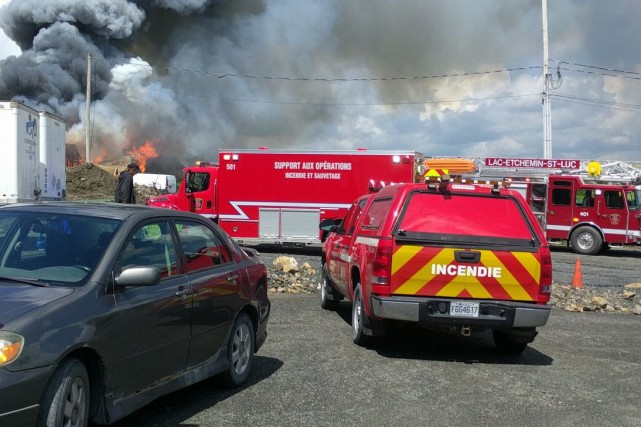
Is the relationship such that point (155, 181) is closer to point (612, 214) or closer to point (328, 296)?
point (612, 214)

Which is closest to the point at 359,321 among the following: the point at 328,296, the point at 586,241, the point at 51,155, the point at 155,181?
the point at 328,296

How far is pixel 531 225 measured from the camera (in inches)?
272

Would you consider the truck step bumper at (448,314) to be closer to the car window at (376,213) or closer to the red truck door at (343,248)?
the car window at (376,213)

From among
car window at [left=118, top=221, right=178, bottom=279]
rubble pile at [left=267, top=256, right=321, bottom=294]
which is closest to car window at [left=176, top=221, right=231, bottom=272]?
car window at [left=118, top=221, right=178, bottom=279]

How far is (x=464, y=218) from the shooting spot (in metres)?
6.94

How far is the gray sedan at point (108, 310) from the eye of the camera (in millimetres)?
3371

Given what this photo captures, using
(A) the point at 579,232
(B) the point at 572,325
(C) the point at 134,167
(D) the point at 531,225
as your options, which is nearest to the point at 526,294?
(D) the point at 531,225

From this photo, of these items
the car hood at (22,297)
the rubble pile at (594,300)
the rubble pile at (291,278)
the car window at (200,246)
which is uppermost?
the car window at (200,246)

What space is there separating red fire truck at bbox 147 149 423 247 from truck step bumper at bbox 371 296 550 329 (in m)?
12.5

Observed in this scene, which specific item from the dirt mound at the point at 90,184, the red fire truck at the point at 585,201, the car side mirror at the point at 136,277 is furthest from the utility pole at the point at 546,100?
the car side mirror at the point at 136,277

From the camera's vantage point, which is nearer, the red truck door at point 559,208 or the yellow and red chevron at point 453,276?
the yellow and red chevron at point 453,276

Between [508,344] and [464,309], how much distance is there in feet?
3.48

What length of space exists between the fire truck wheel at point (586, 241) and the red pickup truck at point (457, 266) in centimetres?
1779

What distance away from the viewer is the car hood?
3422 mm
